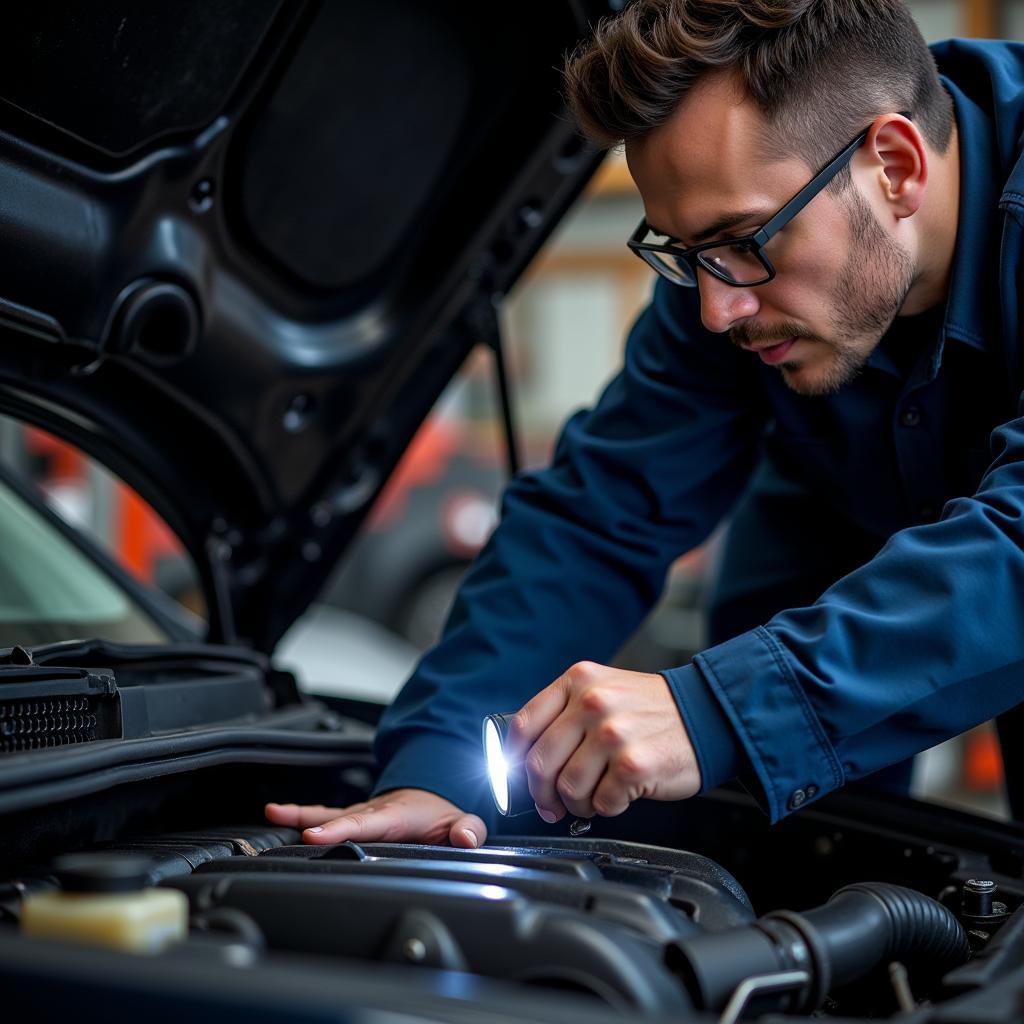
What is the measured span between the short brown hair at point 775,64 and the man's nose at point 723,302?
0.46ft

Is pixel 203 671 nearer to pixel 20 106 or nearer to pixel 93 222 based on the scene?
pixel 93 222

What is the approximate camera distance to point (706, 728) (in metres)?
1.01

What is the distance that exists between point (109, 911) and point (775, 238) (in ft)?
2.91

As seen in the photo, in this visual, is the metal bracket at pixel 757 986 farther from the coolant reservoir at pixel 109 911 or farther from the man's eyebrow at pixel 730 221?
the man's eyebrow at pixel 730 221

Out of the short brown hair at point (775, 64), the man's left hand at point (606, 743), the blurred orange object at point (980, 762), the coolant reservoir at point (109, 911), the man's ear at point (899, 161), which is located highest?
the blurred orange object at point (980, 762)

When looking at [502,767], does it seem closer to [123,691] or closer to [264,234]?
[123,691]

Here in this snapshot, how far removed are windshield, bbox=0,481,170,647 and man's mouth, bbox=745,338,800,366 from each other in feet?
2.90

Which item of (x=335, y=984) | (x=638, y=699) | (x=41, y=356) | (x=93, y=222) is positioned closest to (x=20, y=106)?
(x=93, y=222)

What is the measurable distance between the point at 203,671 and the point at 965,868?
2.81ft

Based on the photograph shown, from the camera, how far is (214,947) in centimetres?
68

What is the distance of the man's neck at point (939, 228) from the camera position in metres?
1.34

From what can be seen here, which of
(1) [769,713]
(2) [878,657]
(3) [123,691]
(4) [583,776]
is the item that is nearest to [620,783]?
(4) [583,776]

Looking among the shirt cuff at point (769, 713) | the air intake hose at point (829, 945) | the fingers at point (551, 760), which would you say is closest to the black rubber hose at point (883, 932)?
the air intake hose at point (829, 945)

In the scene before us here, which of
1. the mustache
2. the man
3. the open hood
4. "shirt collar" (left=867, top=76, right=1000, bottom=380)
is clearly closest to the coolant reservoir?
the man
